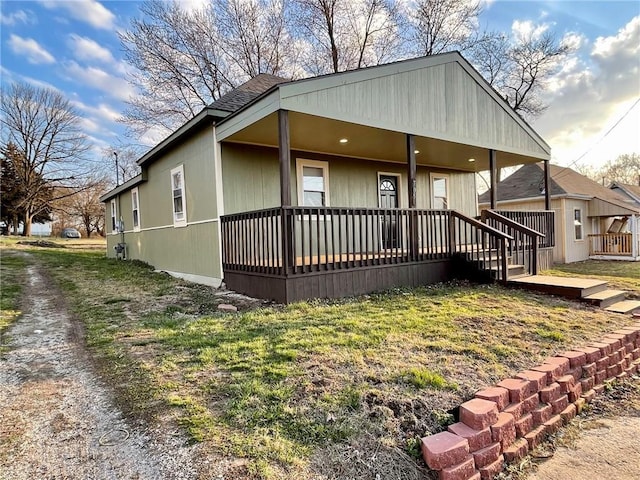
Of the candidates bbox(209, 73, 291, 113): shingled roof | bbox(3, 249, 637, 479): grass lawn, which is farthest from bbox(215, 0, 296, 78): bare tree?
bbox(3, 249, 637, 479): grass lawn

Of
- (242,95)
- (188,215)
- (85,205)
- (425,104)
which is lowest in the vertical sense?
(188,215)

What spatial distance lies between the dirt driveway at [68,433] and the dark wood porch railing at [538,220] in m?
8.74

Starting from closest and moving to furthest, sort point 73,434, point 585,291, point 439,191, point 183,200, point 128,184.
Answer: point 73,434 < point 585,291 < point 183,200 < point 439,191 < point 128,184

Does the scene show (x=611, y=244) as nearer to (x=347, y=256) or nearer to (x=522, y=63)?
(x=522, y=63)

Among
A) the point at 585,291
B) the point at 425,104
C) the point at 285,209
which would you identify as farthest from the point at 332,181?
the point at 585,291

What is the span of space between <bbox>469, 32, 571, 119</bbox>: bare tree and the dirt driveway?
22568 millimetres

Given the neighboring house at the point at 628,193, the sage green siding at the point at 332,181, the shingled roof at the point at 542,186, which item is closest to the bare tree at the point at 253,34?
the sage green siding at the point at 332,181

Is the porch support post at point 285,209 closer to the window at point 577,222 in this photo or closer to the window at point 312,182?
the window at point 312,182

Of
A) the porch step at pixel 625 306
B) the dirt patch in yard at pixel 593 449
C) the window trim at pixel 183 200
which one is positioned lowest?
the dirt patch in yard at pixel 593 449

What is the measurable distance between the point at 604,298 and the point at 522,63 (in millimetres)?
19198

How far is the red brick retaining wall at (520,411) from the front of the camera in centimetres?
233

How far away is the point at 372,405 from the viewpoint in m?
2.67

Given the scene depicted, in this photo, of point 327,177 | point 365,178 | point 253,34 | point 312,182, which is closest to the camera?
point 312,182

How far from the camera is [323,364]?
10.7ft
